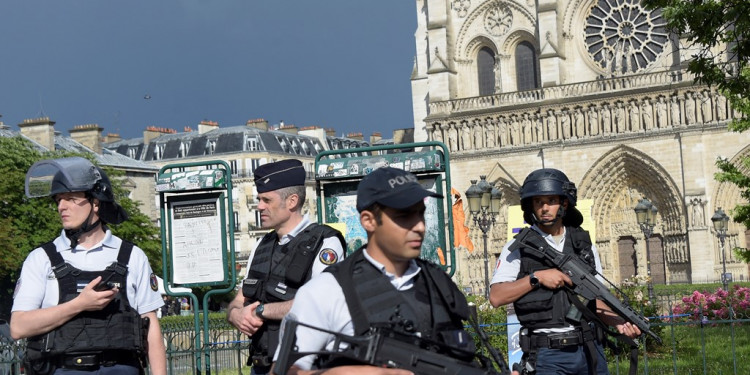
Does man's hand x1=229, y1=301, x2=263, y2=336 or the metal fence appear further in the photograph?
the metal fence

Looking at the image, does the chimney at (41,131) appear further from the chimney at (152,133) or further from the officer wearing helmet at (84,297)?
the officer wearing helmet at (84,297)

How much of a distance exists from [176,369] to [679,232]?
30.2 metres

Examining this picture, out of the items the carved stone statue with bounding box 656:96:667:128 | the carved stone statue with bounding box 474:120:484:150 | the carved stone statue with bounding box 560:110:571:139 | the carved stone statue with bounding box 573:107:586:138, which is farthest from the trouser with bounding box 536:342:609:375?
the carved stone statue with bounding box 474:120:484:150

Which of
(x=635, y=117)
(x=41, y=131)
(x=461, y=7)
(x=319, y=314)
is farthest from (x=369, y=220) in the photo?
(x=41, y=131)

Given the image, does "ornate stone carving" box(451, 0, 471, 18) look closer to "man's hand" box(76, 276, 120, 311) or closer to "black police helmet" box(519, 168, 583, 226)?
"black police helmet" box(519, 168, 583, 226)

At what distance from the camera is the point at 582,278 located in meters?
6.03

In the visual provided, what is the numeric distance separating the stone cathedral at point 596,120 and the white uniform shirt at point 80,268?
33.7 metres

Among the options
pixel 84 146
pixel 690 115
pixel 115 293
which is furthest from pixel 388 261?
pixel 84 146

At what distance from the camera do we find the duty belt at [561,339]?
242 inches

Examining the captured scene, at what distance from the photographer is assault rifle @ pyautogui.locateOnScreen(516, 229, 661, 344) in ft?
19.7

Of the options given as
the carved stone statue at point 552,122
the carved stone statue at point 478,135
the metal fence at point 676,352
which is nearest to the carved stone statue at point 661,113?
the carved stone statue at point 552,122

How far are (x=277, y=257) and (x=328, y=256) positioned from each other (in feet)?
1.29

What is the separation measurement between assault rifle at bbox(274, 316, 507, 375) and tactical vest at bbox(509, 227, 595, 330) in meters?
2.33

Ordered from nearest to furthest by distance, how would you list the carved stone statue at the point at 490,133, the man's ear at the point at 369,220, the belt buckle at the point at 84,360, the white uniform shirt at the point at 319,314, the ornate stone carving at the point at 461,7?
the white uniform shirt at the point at 319,314 → the man's ear at the point at 369,220 → the belt buckle at the point at 84,360 → the carved stone statue at the point at 490,133 → the ornate stone carving at the point at 461,7
